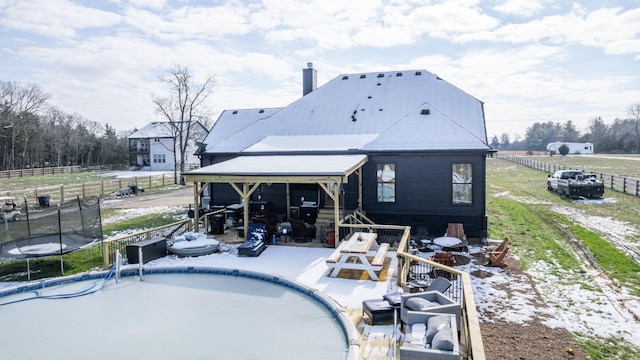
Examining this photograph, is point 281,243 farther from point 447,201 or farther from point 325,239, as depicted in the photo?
point 447,201

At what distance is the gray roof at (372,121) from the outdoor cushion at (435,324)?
28.2ft

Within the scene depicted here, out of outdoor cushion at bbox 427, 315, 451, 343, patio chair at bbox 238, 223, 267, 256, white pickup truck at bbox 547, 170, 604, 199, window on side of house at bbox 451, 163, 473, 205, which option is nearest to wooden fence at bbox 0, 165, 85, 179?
patio chair at bbox 238, 223, 267, 256

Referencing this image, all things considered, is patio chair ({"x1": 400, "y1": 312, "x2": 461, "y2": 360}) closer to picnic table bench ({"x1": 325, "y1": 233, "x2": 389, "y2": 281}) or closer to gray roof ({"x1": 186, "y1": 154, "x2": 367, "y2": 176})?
picnic table bench ({"x1": 325, "y1": 233, "x2": 389, "y2": 281})

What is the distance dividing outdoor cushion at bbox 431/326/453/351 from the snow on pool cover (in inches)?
52.7

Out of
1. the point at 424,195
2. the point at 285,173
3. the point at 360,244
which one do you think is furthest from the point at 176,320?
the point at 424,195

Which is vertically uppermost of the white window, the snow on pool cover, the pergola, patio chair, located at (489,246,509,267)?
the white window

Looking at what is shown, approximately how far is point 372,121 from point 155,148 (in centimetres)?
4230

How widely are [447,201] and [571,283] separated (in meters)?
4.87

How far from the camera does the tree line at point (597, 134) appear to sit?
6869cm

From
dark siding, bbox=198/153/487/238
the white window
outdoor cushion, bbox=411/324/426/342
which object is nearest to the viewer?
outdoor cushion, bbox=411/324/426/342

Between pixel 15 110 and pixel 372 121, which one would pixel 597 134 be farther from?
pixel 15 110

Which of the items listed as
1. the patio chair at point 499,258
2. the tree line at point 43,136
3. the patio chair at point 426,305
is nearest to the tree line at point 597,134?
the patio chair at point 499,258

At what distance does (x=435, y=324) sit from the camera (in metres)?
4.90

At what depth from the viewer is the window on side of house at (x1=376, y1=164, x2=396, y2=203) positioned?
1366cm
